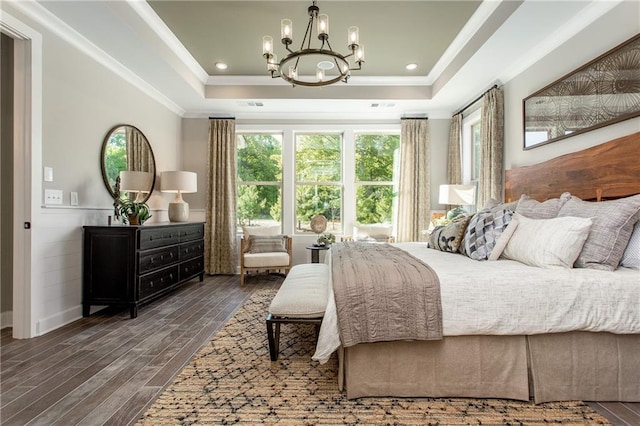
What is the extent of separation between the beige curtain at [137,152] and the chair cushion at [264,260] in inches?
69.1

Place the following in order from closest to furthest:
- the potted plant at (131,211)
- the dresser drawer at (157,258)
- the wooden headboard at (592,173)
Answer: the wooden headboard at (592,173) → the dresser drawer at (157,258) → the potted plant at (131,211)

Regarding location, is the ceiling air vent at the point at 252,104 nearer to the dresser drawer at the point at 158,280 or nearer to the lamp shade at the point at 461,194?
the dresser drawer at the point at 158,280

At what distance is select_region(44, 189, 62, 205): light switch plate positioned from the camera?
259 cm

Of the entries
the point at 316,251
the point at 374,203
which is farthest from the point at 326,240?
the point at 374,203

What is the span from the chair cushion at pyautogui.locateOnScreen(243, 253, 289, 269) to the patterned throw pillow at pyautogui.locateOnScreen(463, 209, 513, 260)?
2.57m

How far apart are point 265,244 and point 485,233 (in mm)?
3066

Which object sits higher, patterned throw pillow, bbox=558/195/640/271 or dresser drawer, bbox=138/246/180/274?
patterned throw pillow, bbox=558/195/640/271

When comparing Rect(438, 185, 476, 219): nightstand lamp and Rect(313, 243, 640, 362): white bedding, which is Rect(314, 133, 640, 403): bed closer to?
Rect(313, 243, 640, 362): white bedding

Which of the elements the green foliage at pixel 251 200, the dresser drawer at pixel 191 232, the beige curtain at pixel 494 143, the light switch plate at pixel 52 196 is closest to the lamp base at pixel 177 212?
the dresser drawer at pixel 191 232

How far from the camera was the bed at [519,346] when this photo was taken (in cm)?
155

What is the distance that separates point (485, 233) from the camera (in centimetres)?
232

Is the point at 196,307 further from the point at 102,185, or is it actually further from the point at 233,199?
the point at 233,199

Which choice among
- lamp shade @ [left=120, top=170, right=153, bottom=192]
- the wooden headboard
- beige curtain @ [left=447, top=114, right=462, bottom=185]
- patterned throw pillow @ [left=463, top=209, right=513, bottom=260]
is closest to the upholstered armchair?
lamp shade @ [left=120, top=170, right=153, bottom=192]

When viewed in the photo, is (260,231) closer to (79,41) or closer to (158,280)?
(158,280)
